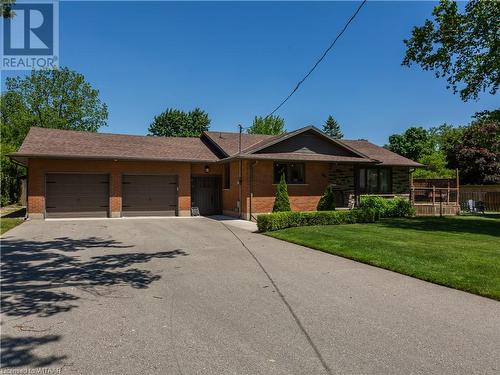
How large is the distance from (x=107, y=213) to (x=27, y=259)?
40.0 ft

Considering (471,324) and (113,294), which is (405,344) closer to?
(471,324)

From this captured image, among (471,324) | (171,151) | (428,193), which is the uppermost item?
(171,151)

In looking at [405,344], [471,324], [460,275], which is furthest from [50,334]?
[460,275]

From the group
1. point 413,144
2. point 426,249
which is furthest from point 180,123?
point 426,249

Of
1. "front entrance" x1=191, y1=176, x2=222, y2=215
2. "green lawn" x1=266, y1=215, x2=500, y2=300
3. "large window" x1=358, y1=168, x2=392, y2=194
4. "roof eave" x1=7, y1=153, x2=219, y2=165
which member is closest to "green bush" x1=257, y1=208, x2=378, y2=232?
"green lawn" x1=266, y1=215, x2=500, y2=300

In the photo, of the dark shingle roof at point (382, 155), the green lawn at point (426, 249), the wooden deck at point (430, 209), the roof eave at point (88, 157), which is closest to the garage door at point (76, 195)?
the roof eave at point (88, 157)

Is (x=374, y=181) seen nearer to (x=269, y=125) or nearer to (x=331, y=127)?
(x=269, y=125)

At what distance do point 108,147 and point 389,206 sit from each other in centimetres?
1644

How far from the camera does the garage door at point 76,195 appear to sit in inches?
787

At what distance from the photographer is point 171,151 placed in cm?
2328

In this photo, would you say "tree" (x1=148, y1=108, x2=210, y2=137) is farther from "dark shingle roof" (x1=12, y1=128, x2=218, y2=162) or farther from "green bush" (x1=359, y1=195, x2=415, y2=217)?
"green bush" (x1=359, y1=195, x2=415, y2=217)

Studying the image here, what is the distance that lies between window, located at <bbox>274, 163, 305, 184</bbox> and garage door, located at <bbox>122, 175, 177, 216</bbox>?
20.0ft

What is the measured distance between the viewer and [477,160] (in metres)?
33.5

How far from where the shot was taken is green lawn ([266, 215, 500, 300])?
7195mm
